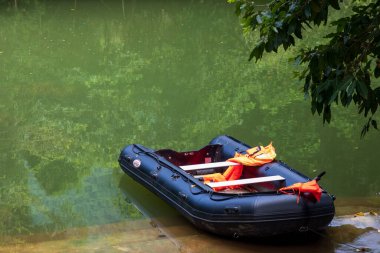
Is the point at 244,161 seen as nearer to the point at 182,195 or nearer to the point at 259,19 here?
the point at 182,195

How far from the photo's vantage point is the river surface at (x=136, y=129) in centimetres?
612

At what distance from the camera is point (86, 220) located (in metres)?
6.55

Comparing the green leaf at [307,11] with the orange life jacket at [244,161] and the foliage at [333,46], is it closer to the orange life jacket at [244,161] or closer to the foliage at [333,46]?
the foliage at [333,46]

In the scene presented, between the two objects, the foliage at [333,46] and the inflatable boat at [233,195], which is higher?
the foliage at [333,46]

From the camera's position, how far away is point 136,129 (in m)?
9.19

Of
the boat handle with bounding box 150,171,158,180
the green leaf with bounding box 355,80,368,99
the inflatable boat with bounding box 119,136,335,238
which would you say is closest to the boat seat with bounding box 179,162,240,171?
the inflatable boat with bounding box 119,136,335,238

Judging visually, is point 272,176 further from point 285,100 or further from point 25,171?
point 285,100

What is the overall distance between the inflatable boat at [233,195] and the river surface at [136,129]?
0.74ft

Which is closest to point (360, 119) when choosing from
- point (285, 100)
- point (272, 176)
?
point (285, 100)

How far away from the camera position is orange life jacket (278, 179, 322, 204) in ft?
18.1

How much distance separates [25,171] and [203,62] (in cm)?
595

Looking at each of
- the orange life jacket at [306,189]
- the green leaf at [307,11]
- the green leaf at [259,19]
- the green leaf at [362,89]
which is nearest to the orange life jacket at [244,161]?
the orange life jacket at [306,189]

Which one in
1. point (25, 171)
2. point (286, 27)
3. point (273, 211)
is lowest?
point (25, 171)

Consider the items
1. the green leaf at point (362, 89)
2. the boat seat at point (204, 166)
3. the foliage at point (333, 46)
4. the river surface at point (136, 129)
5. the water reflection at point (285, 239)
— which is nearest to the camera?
the green leaf at point (362, 89)
